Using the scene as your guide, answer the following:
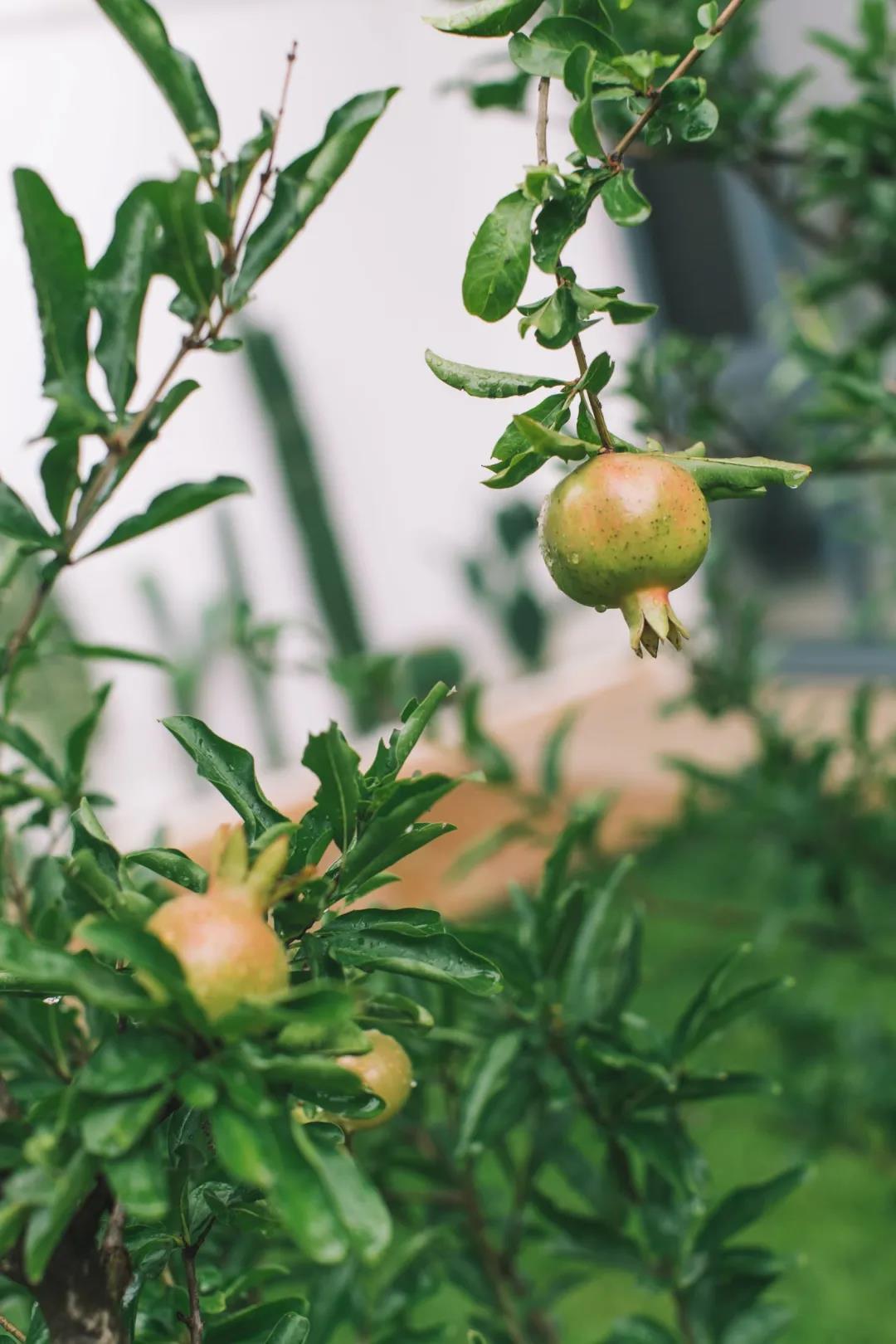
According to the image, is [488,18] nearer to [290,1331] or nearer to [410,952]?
[410,952]

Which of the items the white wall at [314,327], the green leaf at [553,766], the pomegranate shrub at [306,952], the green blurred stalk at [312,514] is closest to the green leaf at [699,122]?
the pomegranate shrub at [306,952]

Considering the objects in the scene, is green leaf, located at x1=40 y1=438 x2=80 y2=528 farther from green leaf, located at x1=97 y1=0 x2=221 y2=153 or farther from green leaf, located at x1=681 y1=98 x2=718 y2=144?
green leaf, located at x1=681 y1=98 x2=718 y2=144

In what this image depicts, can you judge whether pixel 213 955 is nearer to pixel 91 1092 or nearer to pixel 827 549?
pixel 91 1092

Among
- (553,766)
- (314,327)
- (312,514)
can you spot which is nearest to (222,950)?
(553,766)

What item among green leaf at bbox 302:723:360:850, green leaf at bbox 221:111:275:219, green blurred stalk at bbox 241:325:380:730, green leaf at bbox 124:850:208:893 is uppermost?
green leaf at bbox 221:111:275:219

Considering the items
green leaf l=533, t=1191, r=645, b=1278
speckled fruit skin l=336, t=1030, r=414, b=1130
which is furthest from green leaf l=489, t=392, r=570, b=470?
green leaf l=533, t=1191, r=645, b=1278

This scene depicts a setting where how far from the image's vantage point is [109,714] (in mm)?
4730

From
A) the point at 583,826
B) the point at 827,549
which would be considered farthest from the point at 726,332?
the point at 583,826

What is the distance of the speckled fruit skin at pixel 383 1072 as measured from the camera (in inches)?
17.0

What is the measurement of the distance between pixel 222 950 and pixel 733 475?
0.76 ft

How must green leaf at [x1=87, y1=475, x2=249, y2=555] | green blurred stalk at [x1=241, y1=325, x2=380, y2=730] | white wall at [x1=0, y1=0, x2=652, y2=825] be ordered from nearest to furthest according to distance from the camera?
green leaf at [x1=87, y1=475, x2=249, y2=555], white wall at [x1=0, y1=0, x2=652, y2=825], green blurred stalk at [x1=241, y1=325, x2=380, y2=730]

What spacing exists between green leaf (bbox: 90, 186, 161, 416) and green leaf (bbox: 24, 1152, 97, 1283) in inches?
11.7

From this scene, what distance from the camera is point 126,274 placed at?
462mm

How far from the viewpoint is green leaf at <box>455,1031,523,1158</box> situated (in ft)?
1.95
